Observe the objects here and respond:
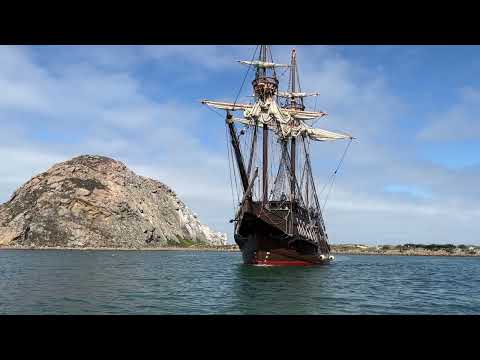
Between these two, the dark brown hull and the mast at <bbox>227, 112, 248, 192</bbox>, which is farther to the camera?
the mast at <bbox>227, 112, 248, 192</bbox>

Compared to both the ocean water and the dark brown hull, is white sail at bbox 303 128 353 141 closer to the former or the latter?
the dark brown hull

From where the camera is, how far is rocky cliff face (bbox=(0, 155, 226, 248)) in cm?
16288

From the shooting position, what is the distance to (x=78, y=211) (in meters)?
171

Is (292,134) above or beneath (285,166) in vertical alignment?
above

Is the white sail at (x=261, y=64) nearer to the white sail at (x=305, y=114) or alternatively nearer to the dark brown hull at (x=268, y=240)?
the white sail at (x=305, y=114)

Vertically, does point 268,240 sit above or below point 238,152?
below

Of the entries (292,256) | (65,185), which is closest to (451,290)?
(292,256)

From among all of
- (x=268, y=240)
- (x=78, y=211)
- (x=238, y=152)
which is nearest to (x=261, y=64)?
(x=238, y=152)

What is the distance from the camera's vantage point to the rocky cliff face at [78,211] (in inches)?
6412

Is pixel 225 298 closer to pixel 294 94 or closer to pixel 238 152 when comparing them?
pixel 238 152

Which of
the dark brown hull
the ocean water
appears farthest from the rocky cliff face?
the ocean water
